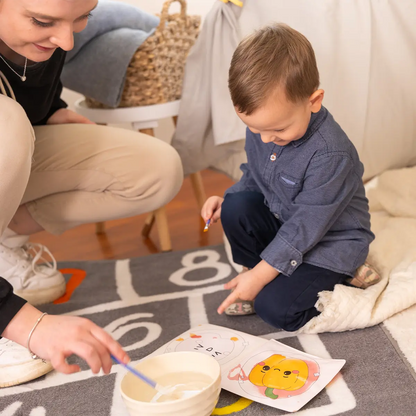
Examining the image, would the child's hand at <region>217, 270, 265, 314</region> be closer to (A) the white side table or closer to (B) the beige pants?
(B) the beige pants

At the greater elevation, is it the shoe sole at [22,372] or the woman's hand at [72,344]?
the woman's hand at [72,344]

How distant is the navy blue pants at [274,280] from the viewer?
967mm

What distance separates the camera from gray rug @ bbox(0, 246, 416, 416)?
0.78 meters

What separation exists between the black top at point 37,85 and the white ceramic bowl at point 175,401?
25.1 inches

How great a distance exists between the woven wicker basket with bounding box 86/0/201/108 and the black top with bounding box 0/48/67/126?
0.87 feet

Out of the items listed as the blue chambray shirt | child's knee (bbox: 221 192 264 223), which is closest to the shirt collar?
the blue chambray shirt

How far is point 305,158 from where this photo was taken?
96 centimetres

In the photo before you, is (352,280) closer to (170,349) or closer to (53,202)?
(170,349)

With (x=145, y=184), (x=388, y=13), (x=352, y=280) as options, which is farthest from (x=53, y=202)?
(x=388, y=13)

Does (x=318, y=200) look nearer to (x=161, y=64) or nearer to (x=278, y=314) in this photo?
(x=278, y=314)

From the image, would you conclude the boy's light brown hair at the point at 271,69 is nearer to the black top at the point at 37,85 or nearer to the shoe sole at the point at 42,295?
the black top at the point at 37,85

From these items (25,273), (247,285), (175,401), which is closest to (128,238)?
(25,273)

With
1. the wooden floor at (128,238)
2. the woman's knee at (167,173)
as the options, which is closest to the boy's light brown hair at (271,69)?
the woman's knee at (167,173)

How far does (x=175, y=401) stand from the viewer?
0.67 meters
